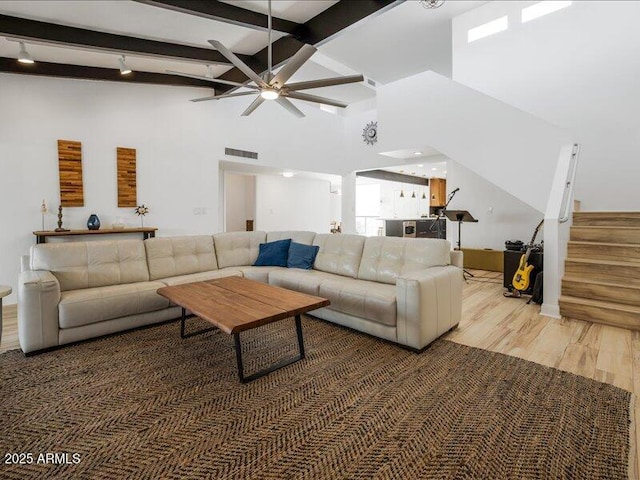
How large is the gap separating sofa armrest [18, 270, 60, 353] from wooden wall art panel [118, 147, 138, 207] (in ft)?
7.92

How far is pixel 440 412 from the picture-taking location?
1.84 meters

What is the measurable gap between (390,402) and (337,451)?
517 mm

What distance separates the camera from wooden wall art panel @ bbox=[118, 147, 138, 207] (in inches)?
190

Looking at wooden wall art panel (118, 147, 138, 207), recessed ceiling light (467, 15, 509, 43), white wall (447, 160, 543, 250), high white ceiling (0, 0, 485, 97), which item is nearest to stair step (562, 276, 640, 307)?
white wall (447, 160, 543, 250)

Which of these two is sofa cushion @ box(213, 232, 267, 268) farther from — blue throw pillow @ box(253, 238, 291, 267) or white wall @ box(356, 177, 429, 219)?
white wall @ box(356, 177, 429, 219)

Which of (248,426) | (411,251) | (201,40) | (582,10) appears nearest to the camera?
(248,426)

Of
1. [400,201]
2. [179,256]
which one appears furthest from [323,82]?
[400,201]

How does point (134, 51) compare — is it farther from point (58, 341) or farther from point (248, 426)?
point (248, 426)

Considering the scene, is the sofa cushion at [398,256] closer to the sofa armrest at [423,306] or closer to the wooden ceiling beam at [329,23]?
the sofa armrest at [423,306]

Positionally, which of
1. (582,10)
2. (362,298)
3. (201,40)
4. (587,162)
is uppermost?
(582,10)

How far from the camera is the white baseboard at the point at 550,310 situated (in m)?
3.52

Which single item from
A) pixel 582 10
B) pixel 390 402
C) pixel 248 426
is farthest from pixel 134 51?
pixel 582 10

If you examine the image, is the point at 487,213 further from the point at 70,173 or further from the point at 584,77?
the point at 70,173

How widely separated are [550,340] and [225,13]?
4.27 m
